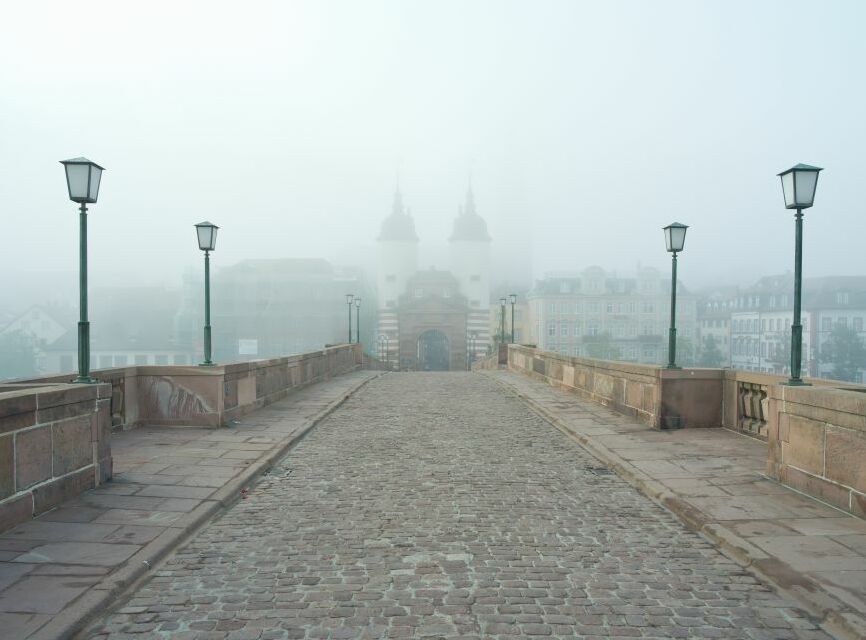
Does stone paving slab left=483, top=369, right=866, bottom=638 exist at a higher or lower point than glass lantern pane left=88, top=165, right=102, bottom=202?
lower

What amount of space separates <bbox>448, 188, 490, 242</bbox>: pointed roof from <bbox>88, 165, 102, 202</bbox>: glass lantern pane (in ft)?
280

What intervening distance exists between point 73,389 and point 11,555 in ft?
6.17

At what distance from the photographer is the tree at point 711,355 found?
7081cm

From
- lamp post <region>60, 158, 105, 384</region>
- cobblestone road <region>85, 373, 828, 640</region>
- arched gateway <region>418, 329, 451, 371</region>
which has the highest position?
lamp post <region>60, 158, 105, 384</region>

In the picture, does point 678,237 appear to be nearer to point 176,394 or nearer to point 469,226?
point 176,394

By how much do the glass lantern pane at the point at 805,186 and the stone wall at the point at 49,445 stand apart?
792cm

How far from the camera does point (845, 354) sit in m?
46.7

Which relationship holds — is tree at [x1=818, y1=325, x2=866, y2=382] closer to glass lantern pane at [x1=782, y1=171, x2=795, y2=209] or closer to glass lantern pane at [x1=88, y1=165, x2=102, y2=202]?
glass lantern pane at [x1=782, y1=171, x2=795, y2=209]

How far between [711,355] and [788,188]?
7011cm

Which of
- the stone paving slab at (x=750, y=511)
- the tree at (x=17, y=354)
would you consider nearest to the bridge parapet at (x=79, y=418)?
the stone paving slab at (x=750, y=511)

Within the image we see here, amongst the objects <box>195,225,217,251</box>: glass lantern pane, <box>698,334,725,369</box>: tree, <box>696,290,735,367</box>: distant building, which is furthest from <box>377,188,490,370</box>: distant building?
<box>195,225,217,251</box>: glass lantern pane

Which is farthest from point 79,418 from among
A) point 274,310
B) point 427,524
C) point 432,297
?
point 274,310

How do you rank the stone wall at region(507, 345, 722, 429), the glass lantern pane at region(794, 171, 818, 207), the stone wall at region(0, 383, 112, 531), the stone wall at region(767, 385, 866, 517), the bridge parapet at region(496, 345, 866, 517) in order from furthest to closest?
1. the stone wall at region(507, 345, 722, 429)
2. the glass lantern pane at region(794, 171, 818, 207)
3. the bridge parapet at region(496, 345, 866, 517)
4. the stone wall at region(767, 385, 866, 517)
5. the stone wall at region(0, 383, 112, 531)

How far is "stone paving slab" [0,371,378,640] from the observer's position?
3669 mm
